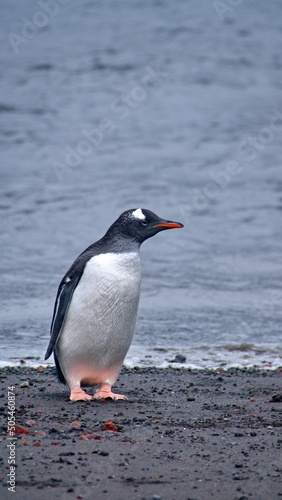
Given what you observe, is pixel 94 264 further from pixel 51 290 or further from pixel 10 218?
pixel 10 218

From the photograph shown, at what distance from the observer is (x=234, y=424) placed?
14.4 feet

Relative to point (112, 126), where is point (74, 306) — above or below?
above

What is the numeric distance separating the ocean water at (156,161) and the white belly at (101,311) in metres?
1.35

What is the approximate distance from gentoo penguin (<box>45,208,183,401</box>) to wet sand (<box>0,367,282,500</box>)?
264 mm

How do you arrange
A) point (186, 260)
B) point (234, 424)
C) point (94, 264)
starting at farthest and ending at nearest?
point (186, 260), point (94, 264), point (234, 424)

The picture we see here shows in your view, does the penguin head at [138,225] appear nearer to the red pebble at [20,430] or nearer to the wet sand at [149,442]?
the wet sand at [149,442]

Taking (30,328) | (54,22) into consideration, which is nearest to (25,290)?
(30,328)

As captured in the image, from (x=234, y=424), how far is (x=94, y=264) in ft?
4.65

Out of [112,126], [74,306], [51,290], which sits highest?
[74,306]

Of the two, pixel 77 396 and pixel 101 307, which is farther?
pixel 101 307
